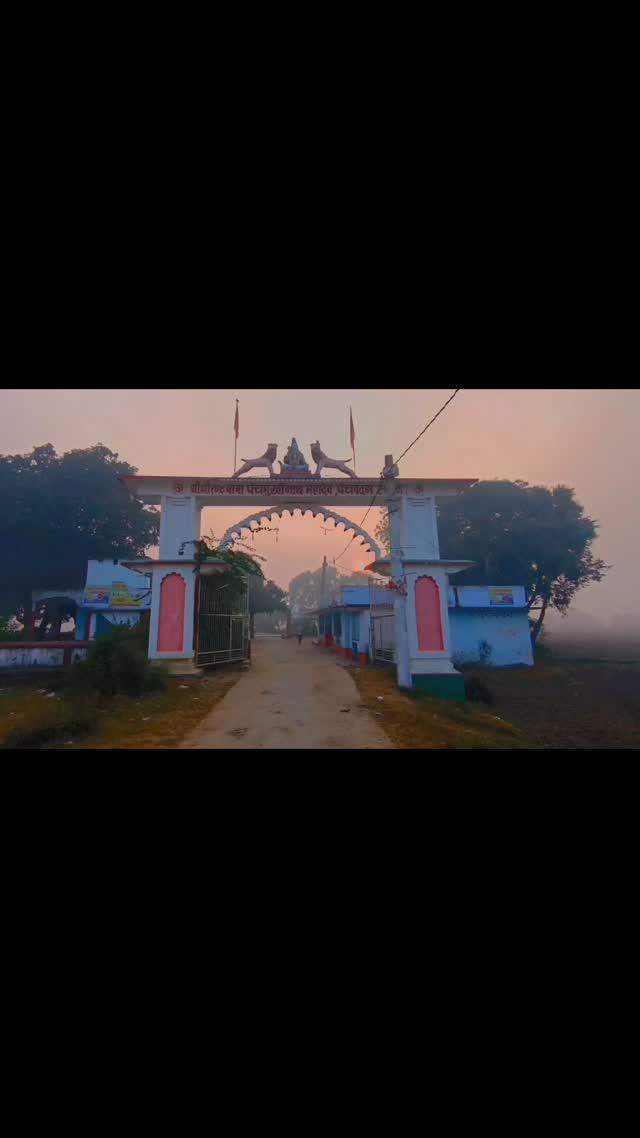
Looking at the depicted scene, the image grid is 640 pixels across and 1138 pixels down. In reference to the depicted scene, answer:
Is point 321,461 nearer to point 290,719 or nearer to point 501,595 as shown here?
point 290,719

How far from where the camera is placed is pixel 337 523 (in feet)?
26.0

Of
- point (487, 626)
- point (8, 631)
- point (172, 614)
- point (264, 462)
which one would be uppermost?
point (264, 462)

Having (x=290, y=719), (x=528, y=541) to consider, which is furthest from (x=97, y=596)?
(x=528, y=541)

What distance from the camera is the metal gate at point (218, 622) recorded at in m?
7.79

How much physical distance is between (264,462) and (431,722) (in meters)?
5.26

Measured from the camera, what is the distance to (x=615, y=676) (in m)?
13.1

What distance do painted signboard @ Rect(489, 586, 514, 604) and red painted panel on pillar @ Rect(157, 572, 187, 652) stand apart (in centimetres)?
900

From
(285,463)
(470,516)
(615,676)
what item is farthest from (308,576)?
(285,463)

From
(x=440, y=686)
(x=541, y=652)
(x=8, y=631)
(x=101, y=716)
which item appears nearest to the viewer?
(x=101, y=716)

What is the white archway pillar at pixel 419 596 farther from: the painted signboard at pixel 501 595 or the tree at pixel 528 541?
the tree at pixel 528 541

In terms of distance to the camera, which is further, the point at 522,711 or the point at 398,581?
the point at 522,711

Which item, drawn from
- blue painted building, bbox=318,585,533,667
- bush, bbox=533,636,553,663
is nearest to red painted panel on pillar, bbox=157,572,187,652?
blue painted building, bbox=318,585,533,667

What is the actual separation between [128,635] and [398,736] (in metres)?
4.95

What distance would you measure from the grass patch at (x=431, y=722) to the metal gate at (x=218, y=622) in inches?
115
